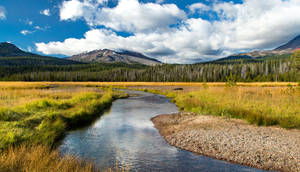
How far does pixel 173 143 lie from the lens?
1203 centimetres

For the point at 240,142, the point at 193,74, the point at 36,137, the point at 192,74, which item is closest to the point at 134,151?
the point at 36,137

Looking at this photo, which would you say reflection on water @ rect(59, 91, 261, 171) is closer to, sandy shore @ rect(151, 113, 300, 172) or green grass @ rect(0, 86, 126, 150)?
sandy shore @ rect(151, 113, 300, 172)

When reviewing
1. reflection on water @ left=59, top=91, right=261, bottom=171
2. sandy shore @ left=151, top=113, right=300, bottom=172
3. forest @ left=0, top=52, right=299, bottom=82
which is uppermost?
forest @ left=0, top=52, right=299, bottom=82

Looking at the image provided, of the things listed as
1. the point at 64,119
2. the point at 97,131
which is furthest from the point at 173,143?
the point at 64,119

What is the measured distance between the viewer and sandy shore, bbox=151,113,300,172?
29.3ft

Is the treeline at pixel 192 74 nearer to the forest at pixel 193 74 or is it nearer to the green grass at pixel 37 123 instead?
→ the forest at pixel 193 74

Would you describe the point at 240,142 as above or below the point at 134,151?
above

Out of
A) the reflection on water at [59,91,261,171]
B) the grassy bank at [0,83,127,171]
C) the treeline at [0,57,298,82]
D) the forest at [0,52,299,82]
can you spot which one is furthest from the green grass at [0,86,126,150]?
the treeline at [0,57,298,82]

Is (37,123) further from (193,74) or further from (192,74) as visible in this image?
(192,74)

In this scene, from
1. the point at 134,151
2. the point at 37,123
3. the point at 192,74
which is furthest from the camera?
the point at 192,74

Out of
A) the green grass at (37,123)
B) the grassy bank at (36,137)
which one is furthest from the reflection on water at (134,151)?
the grassy bank at (36,137)

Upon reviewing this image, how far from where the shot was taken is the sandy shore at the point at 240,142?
351 inches

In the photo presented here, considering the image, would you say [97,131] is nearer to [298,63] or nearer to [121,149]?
[121,149]

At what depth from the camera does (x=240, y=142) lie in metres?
11.0
